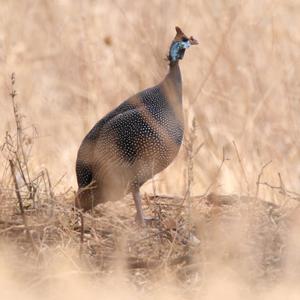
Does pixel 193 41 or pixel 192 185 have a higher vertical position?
pixel 193 41

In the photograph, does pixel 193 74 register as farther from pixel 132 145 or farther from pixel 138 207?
pixel 138 207

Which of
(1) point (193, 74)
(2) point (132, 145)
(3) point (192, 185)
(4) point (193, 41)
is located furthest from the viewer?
(4) point (193, 41)

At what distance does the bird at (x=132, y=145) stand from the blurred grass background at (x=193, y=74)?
93mm

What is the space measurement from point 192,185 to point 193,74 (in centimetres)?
51

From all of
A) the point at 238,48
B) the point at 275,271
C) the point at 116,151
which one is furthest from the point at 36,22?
the point at 275,271

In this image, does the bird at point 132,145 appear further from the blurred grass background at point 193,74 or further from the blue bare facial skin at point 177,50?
the blue bare facial skin at point 177,50

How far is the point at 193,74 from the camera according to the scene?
157 inches

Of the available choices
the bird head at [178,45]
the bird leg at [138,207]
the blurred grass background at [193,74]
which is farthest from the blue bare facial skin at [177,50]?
the bird leg at [138,207]

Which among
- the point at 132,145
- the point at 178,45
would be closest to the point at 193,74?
the point at 132,145

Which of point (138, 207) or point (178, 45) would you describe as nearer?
point (138, 207)

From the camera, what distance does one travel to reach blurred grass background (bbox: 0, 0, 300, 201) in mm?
3404

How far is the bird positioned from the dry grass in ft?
0.31

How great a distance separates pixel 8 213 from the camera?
11.8 feet

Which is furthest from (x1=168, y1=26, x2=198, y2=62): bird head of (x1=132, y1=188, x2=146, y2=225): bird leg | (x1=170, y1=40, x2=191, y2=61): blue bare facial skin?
(x1=132, y1=188, x2=146, y2=225): bird leg
